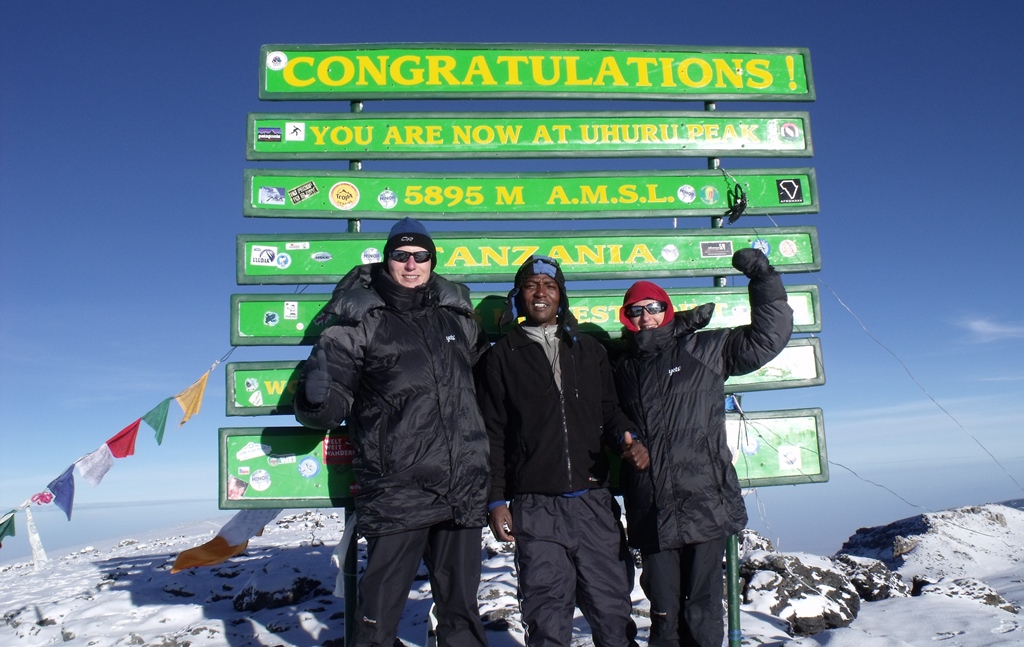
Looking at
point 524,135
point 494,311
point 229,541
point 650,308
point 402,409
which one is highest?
point 524,135

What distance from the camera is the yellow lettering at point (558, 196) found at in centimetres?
566

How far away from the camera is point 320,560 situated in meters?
8.14

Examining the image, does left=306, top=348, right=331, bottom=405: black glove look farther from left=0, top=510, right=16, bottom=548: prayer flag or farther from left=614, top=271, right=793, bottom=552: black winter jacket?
left=0, top=510, right=16, bottom=548: prayer flag

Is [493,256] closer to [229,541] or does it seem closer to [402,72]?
[402,72]

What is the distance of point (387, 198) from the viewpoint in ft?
18.2

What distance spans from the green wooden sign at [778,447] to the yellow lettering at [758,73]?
2958 millimetres

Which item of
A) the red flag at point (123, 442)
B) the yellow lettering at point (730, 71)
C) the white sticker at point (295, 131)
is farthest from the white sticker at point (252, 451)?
the yellow lettering at point (730, 71)

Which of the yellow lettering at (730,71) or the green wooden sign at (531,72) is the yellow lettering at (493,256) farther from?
the yellow lettering at (730,71)

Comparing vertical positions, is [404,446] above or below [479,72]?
below

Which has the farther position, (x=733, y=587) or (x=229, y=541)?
(x=229, y=541)

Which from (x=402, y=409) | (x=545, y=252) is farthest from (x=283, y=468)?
(x=545, y=252)

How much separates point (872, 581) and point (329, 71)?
23.7ft

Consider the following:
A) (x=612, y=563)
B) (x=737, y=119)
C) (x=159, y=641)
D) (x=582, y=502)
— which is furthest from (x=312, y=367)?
(x=737, y=119)

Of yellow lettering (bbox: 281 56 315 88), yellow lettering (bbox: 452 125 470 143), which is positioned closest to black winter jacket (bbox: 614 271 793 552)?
yellow lettering (bbox: 452 125 470 143)
